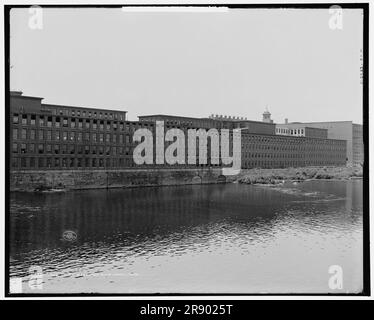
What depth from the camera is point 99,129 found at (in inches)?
1212

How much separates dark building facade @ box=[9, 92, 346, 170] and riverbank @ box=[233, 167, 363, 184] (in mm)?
460

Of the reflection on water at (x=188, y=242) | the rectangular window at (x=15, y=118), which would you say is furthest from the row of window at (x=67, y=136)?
the reflection on water at (x=188, y=242)

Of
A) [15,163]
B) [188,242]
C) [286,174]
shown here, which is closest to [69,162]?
[15,163]

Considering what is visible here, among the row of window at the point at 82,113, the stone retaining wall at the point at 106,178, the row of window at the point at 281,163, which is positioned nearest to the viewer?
the row of window at the point at 82,113

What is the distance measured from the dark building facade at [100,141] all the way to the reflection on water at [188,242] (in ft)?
9.81

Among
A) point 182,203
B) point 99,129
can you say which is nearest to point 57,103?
point 99,129

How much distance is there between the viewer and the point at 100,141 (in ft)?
103

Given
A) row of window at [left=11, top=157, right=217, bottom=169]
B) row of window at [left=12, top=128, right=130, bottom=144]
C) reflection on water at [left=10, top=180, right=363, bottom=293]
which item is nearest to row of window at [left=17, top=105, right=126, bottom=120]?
row of window at [left=12, top=128, right=130, bottom=144]

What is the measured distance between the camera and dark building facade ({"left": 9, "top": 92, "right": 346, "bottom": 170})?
86.7 ft

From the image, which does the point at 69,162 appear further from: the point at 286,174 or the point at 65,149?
the point at 286,174

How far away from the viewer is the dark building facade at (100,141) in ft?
86.7

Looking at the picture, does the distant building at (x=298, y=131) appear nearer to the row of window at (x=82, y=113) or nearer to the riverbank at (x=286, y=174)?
the riverbank at (x=286, y=174)
